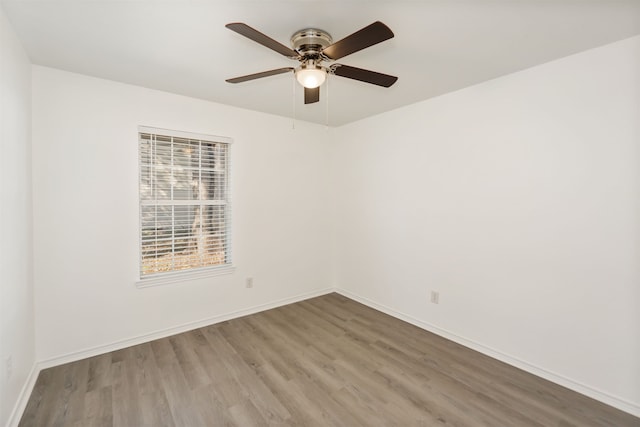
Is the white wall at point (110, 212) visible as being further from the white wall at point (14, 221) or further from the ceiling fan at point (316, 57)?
the ceiling fan at point (316, 57)

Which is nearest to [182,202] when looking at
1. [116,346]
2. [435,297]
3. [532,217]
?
[116,346]

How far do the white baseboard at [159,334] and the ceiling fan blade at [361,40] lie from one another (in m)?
2.92

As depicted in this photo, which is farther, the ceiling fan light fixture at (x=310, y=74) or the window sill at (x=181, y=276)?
the window sill at (x=181, y=276)

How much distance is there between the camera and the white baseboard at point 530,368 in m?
2.01

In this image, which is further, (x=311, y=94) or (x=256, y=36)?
(x=311, y=94)

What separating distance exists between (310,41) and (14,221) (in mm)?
2188

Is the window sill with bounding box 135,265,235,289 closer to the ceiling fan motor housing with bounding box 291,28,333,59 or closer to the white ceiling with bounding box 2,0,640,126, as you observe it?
the white ceiling with bounding box 2,0,640,126

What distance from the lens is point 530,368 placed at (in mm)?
2420

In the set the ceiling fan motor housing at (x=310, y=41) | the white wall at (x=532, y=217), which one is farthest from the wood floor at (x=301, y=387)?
the ceiling fan motor housing at (x=310, y=41)

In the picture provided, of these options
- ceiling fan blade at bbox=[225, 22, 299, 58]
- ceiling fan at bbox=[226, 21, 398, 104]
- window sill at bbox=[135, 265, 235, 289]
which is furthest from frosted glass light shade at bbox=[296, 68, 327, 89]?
window sill at bbox=[135, 265, 235, 289]

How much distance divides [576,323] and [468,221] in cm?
109

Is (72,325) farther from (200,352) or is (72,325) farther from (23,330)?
(200,352)

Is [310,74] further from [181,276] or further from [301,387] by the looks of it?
[181,276]

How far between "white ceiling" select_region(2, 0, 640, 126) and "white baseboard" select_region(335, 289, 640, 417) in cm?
242
